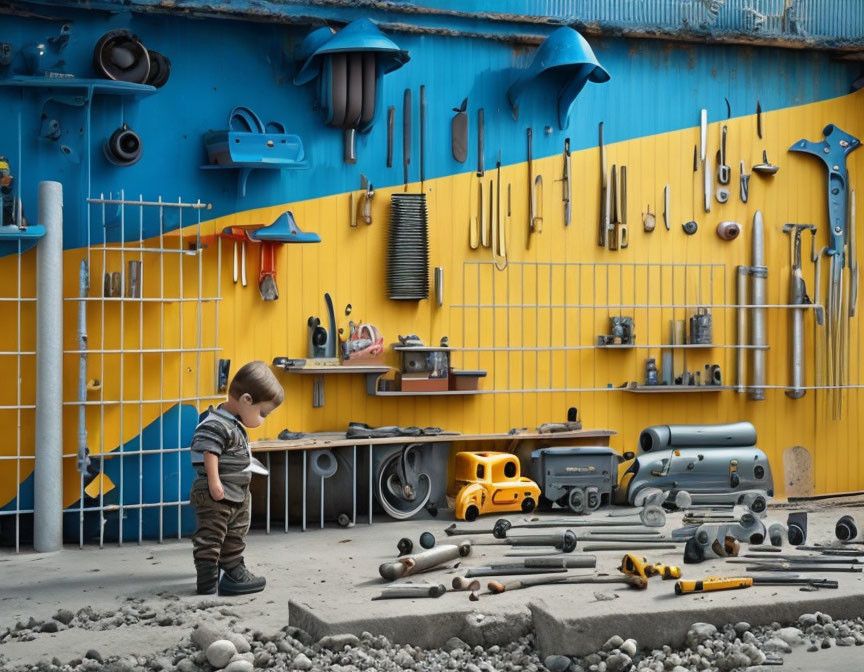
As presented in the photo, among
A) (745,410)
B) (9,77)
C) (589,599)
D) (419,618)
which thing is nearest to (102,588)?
(419,618)

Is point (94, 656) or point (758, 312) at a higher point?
point (758, 312)

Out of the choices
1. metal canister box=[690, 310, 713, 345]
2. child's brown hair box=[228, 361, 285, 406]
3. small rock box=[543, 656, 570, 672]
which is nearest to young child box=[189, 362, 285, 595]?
child's brown hair box=[228, 361, 285, 406]

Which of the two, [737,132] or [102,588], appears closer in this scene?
[102,588]

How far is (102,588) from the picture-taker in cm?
577

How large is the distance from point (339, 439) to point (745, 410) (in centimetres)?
302

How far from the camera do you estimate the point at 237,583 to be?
18.1ft

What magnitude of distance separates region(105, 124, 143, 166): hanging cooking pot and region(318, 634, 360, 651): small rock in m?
3.43

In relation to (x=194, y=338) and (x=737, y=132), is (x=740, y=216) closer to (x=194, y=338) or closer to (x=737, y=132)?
(x=737, y=132)

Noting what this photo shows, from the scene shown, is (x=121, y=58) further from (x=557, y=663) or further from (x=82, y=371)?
(x=557, y=663)

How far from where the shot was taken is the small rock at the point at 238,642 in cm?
454

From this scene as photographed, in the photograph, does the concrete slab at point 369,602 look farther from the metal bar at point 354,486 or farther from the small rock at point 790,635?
the metal bar at point 354,486

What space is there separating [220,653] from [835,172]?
238 inches

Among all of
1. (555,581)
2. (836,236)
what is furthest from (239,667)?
(836,236)

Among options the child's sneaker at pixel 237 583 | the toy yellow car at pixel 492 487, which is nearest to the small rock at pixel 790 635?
the child's sneaker at pixel 237 583
